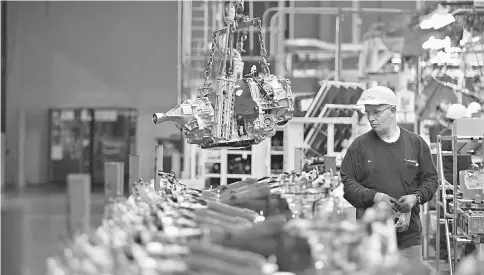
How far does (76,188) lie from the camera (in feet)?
9.78

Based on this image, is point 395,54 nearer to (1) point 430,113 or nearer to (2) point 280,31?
(1) point 430,113

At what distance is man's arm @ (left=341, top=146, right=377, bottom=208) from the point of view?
17.1 ft

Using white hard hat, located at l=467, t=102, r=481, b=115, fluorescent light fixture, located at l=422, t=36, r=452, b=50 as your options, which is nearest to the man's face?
fluorescent light fixture, located at l=422, t=36, r=452, b=50

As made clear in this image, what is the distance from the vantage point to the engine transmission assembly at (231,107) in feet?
17.5

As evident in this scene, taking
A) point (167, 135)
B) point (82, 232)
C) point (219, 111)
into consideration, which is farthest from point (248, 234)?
point (167, 135)

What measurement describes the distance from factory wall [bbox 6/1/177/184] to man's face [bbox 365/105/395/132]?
15635 millimetres

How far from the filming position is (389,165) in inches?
212

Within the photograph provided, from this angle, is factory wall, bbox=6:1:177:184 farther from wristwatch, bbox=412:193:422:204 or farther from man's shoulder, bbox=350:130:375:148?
wristwatch, bbox=412:193:422:204

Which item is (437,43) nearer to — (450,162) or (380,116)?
(450,162)

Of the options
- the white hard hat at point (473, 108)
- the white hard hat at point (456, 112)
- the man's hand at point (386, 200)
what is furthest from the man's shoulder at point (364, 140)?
the white hard hat at point (473, 108)

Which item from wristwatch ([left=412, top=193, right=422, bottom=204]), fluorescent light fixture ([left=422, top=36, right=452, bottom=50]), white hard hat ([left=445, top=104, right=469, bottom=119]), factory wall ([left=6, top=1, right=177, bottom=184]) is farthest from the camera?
factory wall ([left=6, top=1, right=177, bottom=184])

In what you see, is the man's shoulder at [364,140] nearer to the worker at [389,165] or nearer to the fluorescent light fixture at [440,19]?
the worker at [389,165]

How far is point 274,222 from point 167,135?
58.9 ft

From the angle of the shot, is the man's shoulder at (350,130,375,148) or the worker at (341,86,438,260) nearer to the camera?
the worker at (341,86,438,260)
